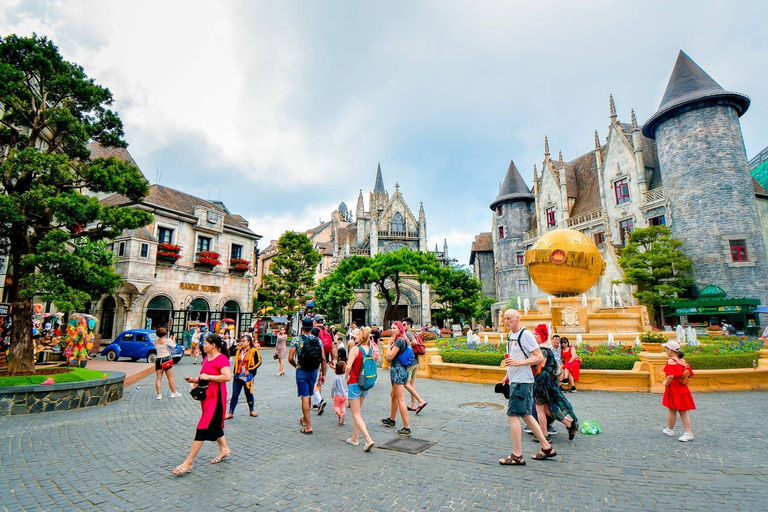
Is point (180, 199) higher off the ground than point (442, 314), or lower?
higher

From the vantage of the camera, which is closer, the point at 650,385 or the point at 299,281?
the point at 650,385

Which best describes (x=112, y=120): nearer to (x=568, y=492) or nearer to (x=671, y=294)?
(x=568, y=492)

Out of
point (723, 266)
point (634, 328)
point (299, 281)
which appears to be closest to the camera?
point (634, 328)

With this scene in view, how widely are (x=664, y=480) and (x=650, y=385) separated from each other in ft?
21.0

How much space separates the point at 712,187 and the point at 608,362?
72.5 ft

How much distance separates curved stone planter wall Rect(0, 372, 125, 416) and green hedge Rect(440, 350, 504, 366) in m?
9.45

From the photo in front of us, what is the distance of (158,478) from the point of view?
463cm

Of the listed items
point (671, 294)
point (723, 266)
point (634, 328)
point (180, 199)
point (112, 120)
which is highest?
point (180, 199)

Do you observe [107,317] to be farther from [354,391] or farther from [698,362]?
[698,362]

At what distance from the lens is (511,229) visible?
41.0m

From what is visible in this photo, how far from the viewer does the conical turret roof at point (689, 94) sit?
2519 centimetres

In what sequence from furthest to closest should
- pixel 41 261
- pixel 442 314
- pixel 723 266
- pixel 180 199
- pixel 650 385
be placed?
pixel 442 314
pixel 180 199
pixel 723 266
pixel 650 385
pixel 41 261

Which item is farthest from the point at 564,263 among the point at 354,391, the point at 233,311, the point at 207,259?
the point at 233,311

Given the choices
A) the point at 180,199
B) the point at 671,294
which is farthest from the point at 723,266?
the point at 180,199
